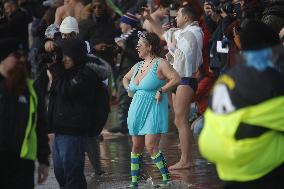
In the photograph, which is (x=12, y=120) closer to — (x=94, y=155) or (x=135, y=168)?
(x=135, y=168)

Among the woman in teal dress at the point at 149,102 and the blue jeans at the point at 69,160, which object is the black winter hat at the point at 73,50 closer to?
the blue jeans at the point at 69,160

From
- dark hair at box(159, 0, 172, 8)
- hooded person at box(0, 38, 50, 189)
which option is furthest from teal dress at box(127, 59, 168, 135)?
dark hair at box(159, 0, 172, 8)

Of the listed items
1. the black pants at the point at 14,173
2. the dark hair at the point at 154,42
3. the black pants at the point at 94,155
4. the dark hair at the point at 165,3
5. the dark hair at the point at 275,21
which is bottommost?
the black pants at the point at 94,155

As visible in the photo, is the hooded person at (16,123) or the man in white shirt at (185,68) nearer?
the hooded person at (16,123)

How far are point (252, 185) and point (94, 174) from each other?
19.6 ft

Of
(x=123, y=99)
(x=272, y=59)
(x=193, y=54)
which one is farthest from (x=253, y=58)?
(x=123, y=99)

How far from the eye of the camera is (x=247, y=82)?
6.36 meters

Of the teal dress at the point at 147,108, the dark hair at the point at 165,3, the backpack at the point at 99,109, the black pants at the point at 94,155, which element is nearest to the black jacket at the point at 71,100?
the backpack at the point at 99,109

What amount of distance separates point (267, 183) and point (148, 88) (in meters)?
4.75

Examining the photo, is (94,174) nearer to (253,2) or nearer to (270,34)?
(253,2)

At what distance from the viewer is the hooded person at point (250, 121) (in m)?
6.28

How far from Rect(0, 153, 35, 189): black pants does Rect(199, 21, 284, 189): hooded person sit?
1716mm

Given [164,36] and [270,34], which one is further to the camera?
[164,36]

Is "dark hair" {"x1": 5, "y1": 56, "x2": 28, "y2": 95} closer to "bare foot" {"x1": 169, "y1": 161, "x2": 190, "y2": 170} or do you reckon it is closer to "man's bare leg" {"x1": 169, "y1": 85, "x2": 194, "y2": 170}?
"man's bare leg" {"x1": 169, "y1": 85, "x2": 194, "y2": 170}
